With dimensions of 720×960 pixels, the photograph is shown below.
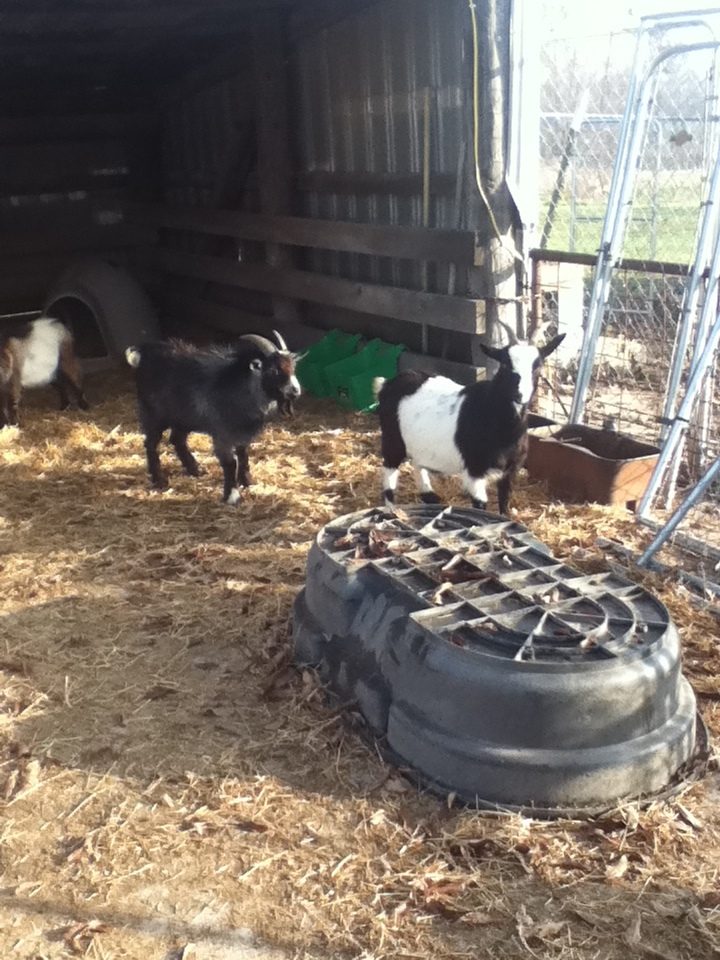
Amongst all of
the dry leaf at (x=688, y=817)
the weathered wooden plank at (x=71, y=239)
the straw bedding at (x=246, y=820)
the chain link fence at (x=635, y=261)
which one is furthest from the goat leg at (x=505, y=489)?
the weathered wooden plank at (x=71, y=239)

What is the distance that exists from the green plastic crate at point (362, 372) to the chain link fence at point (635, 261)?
1633 mm

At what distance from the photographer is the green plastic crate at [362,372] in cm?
862

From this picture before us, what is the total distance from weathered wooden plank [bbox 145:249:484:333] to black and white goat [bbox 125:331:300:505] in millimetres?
1814

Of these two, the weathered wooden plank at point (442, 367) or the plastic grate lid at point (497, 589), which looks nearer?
the plastic grate lid at point (497, 589)

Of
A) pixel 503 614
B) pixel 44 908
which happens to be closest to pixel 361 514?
pixel 503 614

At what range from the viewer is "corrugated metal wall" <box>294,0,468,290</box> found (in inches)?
309

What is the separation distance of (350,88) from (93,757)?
7.30m

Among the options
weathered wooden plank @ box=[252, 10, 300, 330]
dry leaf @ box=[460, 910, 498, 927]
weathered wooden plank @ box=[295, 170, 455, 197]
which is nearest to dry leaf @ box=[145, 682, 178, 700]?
dry leaf @ box=[460, 910, 498, 927]

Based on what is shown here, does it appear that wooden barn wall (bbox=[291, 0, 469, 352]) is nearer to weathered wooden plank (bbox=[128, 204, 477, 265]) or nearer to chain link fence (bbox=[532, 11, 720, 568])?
weathered wooden plank (bbox=[128, 204, 477, 265])

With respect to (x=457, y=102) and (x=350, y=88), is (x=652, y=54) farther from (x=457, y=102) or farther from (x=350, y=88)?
(x=350, y=88)

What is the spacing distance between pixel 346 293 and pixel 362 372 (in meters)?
0.93

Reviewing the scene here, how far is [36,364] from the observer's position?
892 cm

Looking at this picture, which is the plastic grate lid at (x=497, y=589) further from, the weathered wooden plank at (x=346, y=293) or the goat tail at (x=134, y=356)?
the weathered wooden plank at (x=346, y=293)

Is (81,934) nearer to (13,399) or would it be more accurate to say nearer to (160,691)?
(160,691)
